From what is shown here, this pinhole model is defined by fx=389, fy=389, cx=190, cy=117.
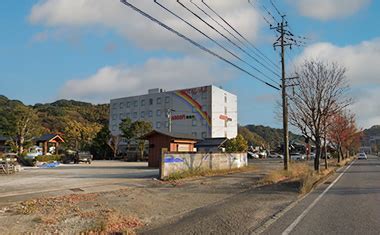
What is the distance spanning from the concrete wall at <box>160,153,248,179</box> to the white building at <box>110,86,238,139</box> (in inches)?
2214

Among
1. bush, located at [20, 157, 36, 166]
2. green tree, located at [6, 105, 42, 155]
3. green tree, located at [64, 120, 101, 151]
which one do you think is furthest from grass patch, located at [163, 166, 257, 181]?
green tree, located at [64, 120, 101, 151]

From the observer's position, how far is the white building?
3605 inches

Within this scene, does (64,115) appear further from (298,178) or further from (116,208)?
(116,208)

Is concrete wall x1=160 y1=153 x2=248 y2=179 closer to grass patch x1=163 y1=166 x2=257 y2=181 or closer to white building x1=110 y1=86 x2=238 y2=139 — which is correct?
grass patch x1=163 y1=166 x2=257 y2=181

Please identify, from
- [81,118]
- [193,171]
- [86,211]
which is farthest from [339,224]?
[81,118]

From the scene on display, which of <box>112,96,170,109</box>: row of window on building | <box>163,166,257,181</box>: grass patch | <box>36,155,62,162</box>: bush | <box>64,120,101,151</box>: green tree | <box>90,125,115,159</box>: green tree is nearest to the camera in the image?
<box>163,166,257,181</box>: grass patch

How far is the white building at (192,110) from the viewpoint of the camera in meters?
91.6

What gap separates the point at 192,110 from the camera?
9450cm

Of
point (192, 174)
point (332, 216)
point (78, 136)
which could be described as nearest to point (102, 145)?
point (78, 136)

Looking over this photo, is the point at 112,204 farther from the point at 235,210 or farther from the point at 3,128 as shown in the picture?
the point at 3,128

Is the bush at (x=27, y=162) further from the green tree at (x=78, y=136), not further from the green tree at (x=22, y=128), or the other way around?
the green tree at (x=78, y=136)

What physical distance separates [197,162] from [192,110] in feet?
229

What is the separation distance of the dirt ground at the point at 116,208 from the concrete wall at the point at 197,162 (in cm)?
432

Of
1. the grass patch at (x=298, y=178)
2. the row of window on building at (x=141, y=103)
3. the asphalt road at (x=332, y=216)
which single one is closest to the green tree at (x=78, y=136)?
the row of window on building at (x=141, y=103)
